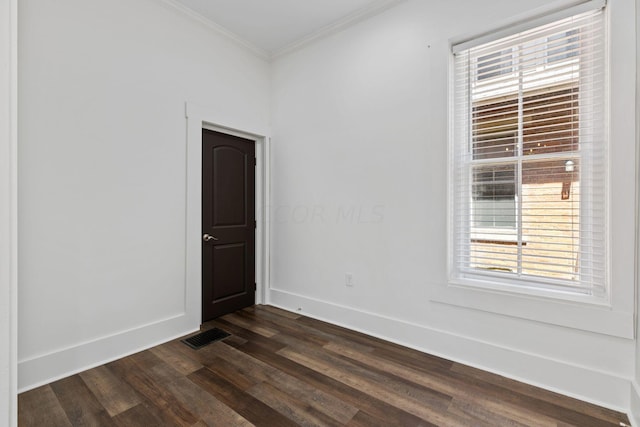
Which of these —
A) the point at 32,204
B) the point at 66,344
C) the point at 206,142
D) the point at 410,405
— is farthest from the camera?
the point at 206,142

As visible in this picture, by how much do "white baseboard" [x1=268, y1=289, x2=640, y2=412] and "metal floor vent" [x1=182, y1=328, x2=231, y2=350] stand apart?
103cm

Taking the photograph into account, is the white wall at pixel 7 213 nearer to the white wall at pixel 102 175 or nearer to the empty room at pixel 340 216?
the empty room at pixel 340 216

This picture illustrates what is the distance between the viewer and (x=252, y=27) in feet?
10.3

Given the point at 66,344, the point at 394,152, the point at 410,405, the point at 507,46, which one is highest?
the point at 507,46

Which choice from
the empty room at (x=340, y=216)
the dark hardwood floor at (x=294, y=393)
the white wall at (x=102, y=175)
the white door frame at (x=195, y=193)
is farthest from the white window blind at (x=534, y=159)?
the white wall at (x=102, y=175)

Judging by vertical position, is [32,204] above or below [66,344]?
above

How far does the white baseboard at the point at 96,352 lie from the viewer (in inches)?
79.0

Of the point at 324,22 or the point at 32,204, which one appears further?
the point at 324,22

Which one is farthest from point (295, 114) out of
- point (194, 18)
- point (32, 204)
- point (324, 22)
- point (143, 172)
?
point (32, 204)

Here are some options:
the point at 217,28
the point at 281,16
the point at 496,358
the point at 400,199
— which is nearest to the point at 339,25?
the point at 281,16

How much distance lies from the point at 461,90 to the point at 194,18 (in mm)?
2586

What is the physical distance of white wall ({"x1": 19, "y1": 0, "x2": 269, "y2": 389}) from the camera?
6.70ft

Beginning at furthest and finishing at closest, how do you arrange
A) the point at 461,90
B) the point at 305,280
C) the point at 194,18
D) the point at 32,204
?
the point at 305,280 < the point at 194,18 < the point at 461,90 < the point at 32,204

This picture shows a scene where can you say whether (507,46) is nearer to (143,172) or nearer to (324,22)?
(324,22)
